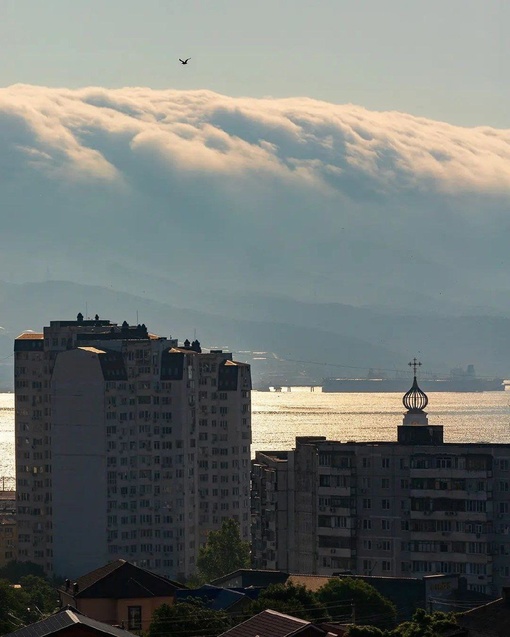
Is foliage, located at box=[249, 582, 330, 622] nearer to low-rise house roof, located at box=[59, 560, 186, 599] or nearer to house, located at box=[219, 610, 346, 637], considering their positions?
low-rise house roof, located at box=[59, 560, 186, 599]

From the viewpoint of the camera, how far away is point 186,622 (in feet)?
289

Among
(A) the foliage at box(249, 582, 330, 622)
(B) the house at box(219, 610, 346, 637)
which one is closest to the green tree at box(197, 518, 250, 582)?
(A) the foliage at box(249, 582, 330, 622)

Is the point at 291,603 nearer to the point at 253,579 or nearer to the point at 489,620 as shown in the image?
the point at 489,620

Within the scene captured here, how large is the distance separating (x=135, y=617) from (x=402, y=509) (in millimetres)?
39998

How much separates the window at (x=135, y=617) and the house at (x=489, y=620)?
31888mm

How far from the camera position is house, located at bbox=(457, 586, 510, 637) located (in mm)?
70875

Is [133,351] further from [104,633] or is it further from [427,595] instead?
[104,633]

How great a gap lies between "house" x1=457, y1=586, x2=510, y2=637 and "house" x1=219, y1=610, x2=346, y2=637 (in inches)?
200

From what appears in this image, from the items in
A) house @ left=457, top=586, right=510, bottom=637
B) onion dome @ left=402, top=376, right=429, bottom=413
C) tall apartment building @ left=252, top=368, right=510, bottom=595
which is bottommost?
house @ left=457, top=586, right=510, bottom=637

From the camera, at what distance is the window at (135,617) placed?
101062 millimetres

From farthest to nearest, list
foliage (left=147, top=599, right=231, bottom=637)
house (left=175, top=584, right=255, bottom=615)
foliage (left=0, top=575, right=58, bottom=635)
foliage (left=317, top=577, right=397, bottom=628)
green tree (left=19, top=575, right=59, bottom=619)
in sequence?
green tree (left=19, top=575, right=59, bottom=619) < foliage (left=0, top=575, right=58, bottom=635) < foliage (left=317, top=577, right=397, bottom=628) < house (left=175, top=584, right=255, bottom=615) < foliage (left=147, top=599, right=231, bottom=637)

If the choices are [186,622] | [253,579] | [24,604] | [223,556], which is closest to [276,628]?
[186,622]

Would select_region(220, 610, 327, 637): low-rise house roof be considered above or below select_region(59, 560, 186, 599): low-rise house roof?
below

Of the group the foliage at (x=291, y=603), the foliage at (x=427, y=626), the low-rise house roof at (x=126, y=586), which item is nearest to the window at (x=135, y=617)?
the low-rise house roof at (x=126, y=586)
